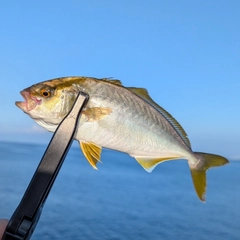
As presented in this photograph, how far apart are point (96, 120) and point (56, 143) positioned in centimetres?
10

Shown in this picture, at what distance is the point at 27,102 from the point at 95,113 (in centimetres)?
14

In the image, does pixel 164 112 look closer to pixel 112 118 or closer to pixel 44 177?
pixel 112 118

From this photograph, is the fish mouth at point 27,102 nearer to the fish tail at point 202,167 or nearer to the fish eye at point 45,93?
the fish eye at point 45,93

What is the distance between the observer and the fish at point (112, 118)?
787mm

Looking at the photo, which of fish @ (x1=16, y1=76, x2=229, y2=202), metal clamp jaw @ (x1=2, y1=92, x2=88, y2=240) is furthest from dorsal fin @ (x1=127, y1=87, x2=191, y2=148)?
metal clamp jaw @ (x1=2, y1=92, x2=88, y2=240)

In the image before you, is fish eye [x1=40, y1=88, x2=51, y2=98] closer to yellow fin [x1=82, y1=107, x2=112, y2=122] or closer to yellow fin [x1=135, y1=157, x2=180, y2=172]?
yellow fin [x1=82, y1=107, x2=112, y2=122]

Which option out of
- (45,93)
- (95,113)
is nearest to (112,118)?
(95,113)

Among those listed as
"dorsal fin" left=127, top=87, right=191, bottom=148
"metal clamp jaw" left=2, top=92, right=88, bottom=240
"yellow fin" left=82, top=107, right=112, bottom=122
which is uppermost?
"dorsal fin" left=127, top=87, right=191, bottom=148

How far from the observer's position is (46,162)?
802 millimetres

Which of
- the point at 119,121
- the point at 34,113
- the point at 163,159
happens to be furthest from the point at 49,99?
the point at 163,159

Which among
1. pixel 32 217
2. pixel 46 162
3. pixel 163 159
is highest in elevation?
pixel 163 159

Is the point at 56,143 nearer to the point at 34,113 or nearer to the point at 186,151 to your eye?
the point at 34,113

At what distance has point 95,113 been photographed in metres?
0.78

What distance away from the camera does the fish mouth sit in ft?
2.63
